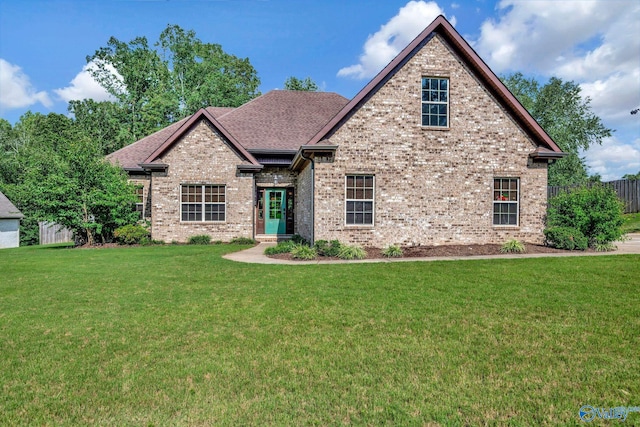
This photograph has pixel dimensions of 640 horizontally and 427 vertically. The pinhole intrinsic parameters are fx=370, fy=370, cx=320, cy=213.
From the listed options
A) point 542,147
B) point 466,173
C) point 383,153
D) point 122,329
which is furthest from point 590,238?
point 122,329

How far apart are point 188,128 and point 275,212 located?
558 cm

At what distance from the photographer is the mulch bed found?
38.7 feet

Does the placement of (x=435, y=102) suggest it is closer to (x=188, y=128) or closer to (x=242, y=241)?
(x=242, y=241)

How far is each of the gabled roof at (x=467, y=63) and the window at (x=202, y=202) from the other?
6.51 metres

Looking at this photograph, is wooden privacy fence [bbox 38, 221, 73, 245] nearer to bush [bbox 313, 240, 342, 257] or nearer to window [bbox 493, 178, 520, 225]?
bush [bbox 313, 240, 342, 257]

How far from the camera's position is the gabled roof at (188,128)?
16250 mm

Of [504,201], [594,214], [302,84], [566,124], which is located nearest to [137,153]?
[504,201]

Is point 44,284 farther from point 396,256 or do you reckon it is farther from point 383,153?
Answer: point 383,153

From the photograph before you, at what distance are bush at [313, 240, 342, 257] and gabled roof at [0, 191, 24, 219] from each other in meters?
24.4

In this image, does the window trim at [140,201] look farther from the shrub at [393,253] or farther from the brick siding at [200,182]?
the shrub at [393,253]

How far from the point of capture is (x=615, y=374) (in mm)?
3492

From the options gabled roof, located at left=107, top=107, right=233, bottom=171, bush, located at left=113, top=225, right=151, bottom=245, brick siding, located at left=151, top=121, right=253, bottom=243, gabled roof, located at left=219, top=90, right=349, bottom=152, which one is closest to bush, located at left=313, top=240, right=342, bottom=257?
brick siding, located at left=151, top=121, right=253, bottom=243

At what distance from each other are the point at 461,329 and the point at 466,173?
979 cm

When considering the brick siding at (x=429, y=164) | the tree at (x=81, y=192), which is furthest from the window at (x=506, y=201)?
the tree at (x=81, y=192)
